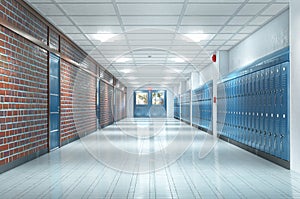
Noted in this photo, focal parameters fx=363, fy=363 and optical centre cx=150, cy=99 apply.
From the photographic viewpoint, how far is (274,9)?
7.55 m

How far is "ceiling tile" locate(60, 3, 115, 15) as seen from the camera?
7293 mm

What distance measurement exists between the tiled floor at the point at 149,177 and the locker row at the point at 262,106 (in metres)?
0.46

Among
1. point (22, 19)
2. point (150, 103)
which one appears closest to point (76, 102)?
point (22, 19)

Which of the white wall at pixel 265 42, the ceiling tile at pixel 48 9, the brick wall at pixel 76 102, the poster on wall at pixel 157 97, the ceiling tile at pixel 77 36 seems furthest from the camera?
the poster on wall at pixel 157 97

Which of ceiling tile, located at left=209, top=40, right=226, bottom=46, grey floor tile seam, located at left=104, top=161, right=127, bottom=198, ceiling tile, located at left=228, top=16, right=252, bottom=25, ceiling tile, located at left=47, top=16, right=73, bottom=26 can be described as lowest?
grey floor tile seam, located at left=104, top=161, right=127, bottom=198

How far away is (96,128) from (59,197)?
1204 cm

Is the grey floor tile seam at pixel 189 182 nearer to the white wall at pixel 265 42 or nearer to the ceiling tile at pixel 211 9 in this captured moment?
the ceiling tile at pixel 211 9

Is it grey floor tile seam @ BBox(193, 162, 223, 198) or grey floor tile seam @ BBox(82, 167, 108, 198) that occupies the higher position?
grey floor tile seam @ BBox(82, 167, 108, 198)

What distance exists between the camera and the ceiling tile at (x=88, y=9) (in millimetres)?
7293

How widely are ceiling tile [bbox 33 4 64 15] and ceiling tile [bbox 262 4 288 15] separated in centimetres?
437

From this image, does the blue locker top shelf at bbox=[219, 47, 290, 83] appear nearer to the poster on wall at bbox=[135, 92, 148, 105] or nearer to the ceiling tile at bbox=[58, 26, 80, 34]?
the ceiling tile at bbox=[58, 26, 80, 34]

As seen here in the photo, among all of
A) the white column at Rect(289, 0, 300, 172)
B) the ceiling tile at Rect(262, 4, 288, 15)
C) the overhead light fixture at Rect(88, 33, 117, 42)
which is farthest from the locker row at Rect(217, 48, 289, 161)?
the overhead light fixture at Rect(88, 33, 117, 42)

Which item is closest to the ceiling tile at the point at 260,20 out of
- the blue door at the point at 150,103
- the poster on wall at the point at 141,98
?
the blue door at the point at 150,103

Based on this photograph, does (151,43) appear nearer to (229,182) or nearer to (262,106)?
(262,106)
